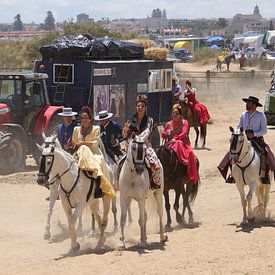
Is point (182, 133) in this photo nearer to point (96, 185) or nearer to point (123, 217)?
point (96, 185)

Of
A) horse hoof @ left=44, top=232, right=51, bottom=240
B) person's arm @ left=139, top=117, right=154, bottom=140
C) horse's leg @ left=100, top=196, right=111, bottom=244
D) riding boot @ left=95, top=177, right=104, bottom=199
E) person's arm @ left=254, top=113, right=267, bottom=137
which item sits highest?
person's arm @ left=139, top=117, right=154, bottom=140

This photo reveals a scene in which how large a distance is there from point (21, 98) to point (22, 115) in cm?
41

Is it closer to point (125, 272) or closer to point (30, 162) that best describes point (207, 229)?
point (125, 272)

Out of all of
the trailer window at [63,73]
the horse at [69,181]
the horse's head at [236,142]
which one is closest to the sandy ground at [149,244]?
the horse at [69,181]

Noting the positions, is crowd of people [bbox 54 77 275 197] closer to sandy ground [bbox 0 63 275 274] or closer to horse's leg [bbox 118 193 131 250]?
horse's leg [bbox 118 193 131 250]

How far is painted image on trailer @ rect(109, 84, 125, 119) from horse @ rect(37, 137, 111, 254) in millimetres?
10623

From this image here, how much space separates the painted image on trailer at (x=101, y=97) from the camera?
20.4 m

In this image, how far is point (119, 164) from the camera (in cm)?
1095

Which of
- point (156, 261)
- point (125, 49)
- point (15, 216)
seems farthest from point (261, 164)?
point (125, 49)

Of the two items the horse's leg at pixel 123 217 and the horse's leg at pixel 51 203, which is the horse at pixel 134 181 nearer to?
the horse's leg at pixel 123 217

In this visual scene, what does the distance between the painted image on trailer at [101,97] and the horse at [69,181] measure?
10.1 meters

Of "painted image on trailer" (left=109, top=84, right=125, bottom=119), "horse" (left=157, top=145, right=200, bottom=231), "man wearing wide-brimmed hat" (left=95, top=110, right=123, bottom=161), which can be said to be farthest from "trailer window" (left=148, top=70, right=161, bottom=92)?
"man wearing wide-brimmed hat" (left=95, top=110, right=123, bottom=161)

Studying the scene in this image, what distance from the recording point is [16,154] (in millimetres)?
17719

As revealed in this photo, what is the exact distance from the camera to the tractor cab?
17.8m
